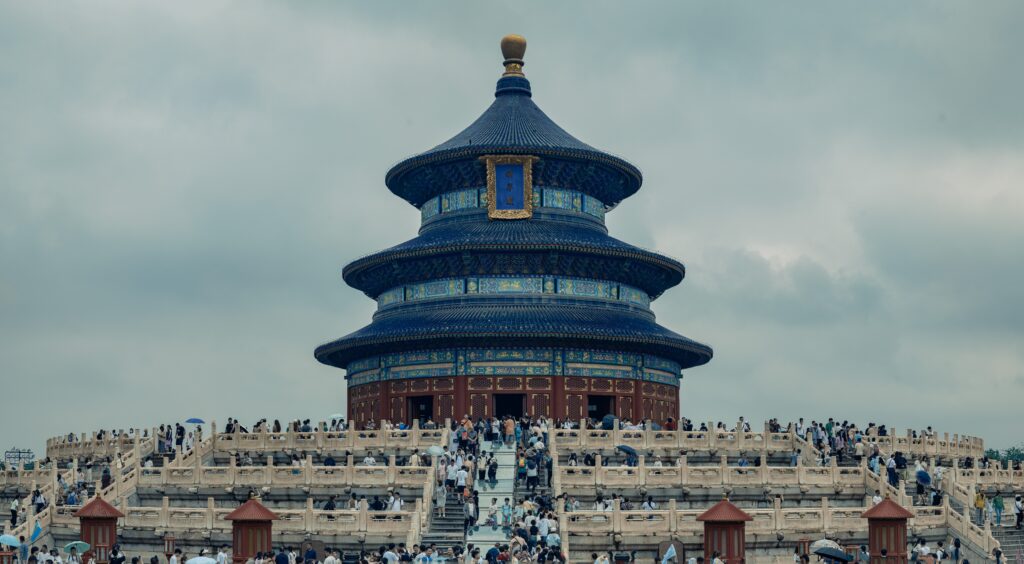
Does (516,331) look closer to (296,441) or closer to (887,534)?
(296,441)

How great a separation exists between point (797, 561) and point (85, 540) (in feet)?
67.3

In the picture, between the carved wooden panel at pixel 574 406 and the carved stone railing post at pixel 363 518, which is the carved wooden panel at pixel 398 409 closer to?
the carved wooden panel at pixel 574 406

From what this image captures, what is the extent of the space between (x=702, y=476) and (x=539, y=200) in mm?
29738

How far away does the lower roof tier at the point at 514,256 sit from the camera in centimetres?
7262

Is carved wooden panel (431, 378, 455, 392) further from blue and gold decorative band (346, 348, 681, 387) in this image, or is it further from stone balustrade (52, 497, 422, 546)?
stone balustrade (52, 497, 422, 546)

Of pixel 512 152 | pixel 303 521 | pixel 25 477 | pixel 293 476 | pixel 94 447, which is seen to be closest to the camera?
pixel 303 521

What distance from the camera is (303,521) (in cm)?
4559

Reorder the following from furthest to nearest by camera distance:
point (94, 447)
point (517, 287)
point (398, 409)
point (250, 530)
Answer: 1. point (517, 287)
2. point (398, 409)
3. point (94, 447)
4. point (250, 530)

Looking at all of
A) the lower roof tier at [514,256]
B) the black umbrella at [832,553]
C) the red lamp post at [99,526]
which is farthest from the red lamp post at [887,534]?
the lower roof tier at [514,256]

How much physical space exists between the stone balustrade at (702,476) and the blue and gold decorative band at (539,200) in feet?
92.2

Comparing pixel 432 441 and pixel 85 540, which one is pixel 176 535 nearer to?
pixel 85 540

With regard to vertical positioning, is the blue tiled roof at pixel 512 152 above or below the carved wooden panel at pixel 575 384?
above

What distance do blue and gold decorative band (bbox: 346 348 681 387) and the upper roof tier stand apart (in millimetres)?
9923

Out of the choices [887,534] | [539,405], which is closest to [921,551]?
[887,534]
